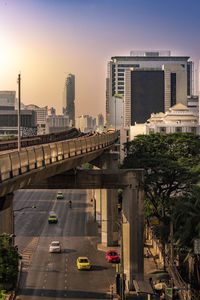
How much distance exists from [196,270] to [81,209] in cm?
5766

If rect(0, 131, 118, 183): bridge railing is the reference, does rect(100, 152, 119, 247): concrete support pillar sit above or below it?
below

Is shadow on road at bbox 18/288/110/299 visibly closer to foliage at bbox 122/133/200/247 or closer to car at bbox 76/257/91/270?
car at bbox 76/257/91/270

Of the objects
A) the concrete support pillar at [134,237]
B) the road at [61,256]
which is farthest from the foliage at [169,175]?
the road at [61,256]

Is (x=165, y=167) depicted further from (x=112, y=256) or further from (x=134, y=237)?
(x=134, y=237)

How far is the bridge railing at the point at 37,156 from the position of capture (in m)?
32.1

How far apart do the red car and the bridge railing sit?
12945 mm

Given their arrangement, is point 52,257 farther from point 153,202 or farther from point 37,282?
point 153,202

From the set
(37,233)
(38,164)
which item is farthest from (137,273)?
(37,233)

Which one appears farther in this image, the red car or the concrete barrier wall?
the red car

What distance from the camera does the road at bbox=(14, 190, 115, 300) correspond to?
4903 centimetres

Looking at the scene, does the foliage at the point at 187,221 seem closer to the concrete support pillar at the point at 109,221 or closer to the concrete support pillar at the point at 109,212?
the concrete support pillar at the point at 109,212

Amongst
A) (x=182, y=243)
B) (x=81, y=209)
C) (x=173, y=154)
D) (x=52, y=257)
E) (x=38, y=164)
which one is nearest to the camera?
(x=38, y=164)

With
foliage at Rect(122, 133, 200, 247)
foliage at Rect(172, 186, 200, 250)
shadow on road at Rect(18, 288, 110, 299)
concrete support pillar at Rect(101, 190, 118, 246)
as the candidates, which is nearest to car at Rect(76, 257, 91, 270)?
shadow on road at Rect(18, 288, 110, 299)

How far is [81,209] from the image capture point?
106m
